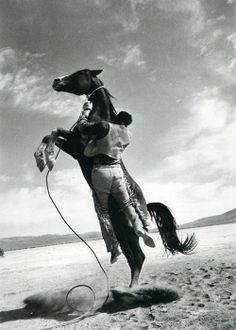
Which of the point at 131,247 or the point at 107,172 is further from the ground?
the point at 107,172

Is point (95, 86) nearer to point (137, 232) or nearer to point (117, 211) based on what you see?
point (117, 211)

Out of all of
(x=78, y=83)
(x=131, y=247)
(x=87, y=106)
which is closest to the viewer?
(x=131, y=247)

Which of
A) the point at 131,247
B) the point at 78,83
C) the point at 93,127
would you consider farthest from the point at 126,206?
the point at 78,83

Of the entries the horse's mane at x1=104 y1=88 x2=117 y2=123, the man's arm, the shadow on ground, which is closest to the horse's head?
the horse's mane at x1=104 y1=88 x2=117 y2=123

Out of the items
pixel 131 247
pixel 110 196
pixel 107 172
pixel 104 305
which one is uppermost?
pixel 107 172

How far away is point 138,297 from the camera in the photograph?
10.3ft

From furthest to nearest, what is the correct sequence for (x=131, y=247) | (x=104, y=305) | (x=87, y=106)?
(x=87, y=106), (x=131, y=247), (x=104, y=305)

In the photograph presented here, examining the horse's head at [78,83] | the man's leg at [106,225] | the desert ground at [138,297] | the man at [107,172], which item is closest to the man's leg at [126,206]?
the man at [107,172]

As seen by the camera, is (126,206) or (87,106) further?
(87,106)

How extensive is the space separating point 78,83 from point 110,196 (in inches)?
50.5

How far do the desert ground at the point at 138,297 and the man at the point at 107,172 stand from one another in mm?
402

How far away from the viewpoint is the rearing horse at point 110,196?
3510 mm

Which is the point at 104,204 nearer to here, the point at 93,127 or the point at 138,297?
the point at 93,127

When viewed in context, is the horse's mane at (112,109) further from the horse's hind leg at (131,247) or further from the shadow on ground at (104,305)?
the shadow on ground at (104,305)
